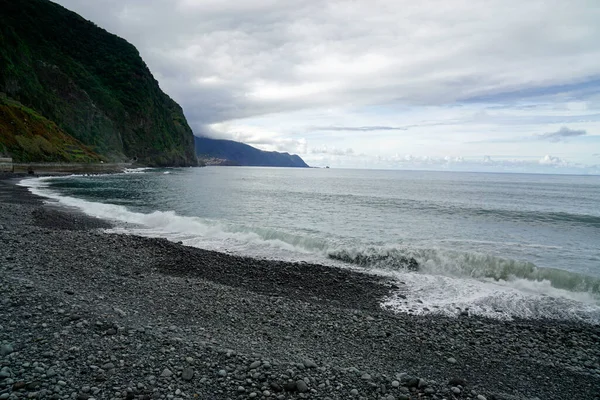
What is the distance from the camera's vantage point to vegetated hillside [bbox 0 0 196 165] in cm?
11044

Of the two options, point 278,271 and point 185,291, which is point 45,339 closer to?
point 185,291

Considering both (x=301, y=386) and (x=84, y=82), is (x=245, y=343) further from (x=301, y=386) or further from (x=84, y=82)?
(x=84, y=82)

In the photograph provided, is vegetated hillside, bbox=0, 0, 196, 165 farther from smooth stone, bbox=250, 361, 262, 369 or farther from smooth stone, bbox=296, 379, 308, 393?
smooth stone, bbox=296, 379, 308, 393

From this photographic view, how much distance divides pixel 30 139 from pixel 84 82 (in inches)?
3073

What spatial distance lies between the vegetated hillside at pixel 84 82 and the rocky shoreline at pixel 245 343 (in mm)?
121394

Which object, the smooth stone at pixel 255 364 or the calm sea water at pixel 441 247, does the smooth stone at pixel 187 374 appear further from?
the calm sea water at pixel 441 247

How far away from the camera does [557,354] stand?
28.5 ft

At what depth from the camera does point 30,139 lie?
80.9 metres

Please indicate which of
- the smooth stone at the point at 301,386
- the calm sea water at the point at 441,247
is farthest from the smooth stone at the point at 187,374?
the calm sea water at the point at 441,247

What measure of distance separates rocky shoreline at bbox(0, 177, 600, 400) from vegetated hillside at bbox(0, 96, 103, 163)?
8183 cm

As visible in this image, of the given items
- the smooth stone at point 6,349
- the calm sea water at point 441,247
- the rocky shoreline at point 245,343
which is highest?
the smooth stone at point 6,349

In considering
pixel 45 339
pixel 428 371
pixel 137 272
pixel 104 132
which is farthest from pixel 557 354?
pixel 104 132

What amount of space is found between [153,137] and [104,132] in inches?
1509

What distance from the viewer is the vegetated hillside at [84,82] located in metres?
110
